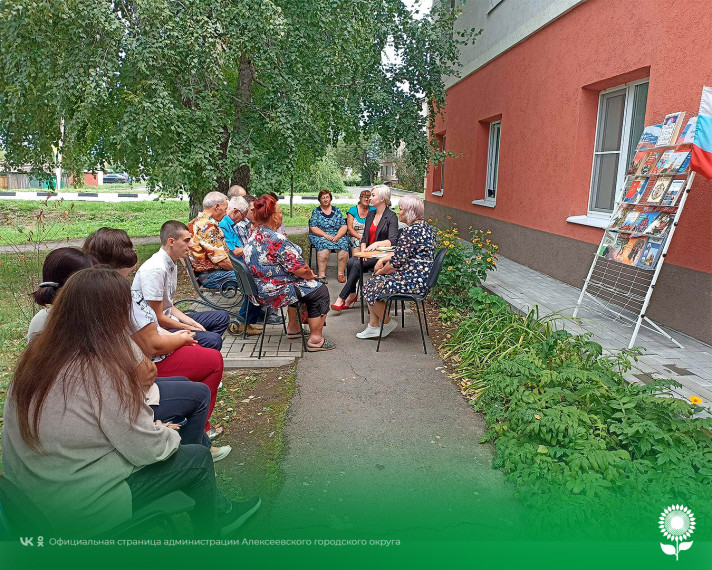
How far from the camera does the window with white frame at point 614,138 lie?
6602 mm

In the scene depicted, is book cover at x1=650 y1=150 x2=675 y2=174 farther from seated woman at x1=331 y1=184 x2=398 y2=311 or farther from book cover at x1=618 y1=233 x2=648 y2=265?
seated woman at x1=331 y1=184 x2=398 y2=311

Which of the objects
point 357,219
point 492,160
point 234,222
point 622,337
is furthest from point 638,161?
point 492,160

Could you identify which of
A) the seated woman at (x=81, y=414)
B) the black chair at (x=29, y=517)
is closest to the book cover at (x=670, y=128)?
the seated woman at (x=81, y=414)

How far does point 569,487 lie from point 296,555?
4.38 feet

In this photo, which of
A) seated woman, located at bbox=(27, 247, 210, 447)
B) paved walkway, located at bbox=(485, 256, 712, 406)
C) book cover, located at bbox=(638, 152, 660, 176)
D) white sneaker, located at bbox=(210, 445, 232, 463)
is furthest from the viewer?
book cover, located at bbox=(638, 152, 660, 176)

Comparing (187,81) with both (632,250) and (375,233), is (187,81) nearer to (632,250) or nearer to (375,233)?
(375,233)

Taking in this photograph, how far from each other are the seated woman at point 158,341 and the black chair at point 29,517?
1.03m

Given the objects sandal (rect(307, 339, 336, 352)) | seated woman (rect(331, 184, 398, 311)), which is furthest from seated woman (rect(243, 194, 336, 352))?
seated woman (rect(331, 184, 398, 311))

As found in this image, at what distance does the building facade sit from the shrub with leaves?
1874 millimetres

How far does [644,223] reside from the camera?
506 cm

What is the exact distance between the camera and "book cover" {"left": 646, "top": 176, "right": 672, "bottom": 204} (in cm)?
488

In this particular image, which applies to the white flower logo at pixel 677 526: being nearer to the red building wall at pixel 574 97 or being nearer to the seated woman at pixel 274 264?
the red building wall at pixel 574 97

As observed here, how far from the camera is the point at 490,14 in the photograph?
1130 cm

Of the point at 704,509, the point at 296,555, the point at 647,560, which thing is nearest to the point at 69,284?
the point at 296,555
